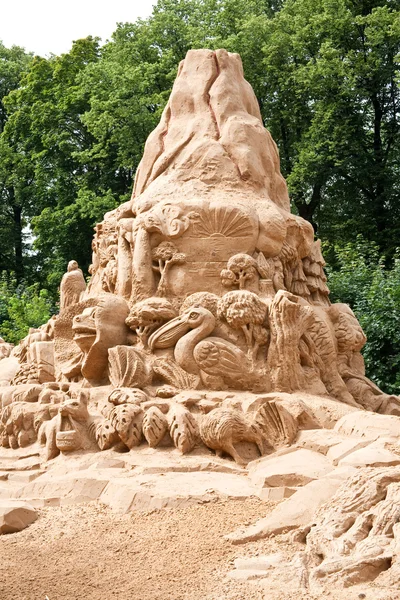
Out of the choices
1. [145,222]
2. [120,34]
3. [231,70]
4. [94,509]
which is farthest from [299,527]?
[120,34]

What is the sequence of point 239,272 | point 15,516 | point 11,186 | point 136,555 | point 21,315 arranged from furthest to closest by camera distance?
1. point 11,186
2. point 21,315
3. point 239,272
4. point 15,516
5. point 136,555

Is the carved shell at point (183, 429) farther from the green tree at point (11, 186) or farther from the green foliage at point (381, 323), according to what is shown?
the green tree at point (11, 186)

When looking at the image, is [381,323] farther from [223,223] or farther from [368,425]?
[368,425]

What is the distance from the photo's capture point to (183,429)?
893cm

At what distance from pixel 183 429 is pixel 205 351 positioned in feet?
3.32

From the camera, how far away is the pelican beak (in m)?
9.89

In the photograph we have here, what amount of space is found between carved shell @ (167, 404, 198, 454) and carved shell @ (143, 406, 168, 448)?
0.07 metres

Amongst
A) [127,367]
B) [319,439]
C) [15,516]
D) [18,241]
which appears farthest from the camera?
[18,241]

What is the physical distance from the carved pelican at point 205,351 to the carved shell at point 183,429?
0.67 meters

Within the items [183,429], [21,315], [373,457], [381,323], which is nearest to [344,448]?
[373,457]

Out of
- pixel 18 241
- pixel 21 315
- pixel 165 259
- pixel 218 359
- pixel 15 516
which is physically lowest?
Result: pixel 15 516

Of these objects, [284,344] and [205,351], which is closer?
[205,351]

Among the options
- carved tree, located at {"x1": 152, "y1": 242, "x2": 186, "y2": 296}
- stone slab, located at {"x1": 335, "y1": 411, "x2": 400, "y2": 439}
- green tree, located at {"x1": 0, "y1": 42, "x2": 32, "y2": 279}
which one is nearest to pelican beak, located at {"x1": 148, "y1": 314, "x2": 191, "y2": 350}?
carved tree, located at {"x1": 152, "y1": 242, "x2": 186, "y2": 296}

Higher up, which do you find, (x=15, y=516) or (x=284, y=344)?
(x=284, y=344)
